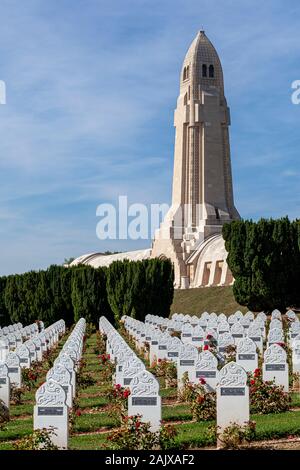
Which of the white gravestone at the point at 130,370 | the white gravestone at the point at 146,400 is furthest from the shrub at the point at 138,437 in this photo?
the white gravestone at the point at 130,370

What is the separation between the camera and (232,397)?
10688 millimetres

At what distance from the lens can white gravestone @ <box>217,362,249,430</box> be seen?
10617 mm

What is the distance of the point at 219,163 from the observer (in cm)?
6725

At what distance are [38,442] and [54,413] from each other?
1.53 ft

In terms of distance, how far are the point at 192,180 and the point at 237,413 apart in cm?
5665

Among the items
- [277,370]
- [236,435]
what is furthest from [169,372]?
[236,435]

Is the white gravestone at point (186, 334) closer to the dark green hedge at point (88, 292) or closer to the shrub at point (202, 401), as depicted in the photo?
the shrub at point (202, 401)

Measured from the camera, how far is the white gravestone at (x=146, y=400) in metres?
10.2

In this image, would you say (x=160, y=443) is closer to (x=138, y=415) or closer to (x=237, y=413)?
(x=138, y=415)

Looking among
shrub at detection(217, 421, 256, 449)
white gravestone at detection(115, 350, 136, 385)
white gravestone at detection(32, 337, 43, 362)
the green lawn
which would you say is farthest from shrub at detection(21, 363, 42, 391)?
shrub at detection(217, 421, 256, 449)

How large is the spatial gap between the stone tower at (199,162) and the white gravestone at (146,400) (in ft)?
179

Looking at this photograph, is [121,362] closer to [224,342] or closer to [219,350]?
[219,350]

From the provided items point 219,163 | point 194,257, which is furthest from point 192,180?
point 194,257

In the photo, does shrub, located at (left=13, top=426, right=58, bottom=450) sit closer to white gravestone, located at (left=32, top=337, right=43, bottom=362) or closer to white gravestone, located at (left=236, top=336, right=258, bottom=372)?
white gravestone, located at (left=236, top=336, right=258, bottom=372)
